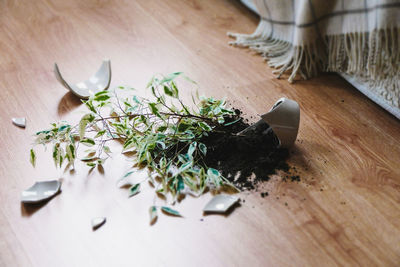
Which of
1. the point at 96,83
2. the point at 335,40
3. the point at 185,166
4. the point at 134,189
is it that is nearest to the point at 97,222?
the point at 134,189

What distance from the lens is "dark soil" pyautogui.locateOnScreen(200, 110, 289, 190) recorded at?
2.93 ft

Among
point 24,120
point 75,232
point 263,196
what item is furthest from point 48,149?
point 263,196

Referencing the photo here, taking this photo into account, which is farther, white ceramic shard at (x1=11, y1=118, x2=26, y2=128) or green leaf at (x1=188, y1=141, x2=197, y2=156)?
white ceramic shard at (x1=11, y1=118, x2=26, y2=128)

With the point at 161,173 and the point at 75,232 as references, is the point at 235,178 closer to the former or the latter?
the point at 161,173

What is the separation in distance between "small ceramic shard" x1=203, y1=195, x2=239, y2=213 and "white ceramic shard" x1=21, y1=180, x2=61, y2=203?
30cm

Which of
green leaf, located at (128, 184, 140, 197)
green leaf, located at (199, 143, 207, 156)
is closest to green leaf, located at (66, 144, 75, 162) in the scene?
green leaf, located at (128, 184, 140, 197)

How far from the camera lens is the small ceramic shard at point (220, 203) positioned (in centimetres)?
84

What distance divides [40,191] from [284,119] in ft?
1.67

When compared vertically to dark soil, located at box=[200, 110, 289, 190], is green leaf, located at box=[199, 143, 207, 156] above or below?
above

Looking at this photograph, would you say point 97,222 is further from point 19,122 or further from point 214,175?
point 19,122

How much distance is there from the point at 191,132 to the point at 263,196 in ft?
0.66

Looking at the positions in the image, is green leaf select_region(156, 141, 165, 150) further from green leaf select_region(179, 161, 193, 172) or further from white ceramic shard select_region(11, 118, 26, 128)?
white ceramic shard select_region(11, 118, 26, 128)

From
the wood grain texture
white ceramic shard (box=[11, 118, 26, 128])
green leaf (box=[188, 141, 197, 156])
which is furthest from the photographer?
white ceramic shard (box=[11, 118, 26, 128])

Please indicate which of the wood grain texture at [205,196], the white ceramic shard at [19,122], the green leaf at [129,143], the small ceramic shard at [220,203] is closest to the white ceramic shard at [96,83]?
the wood grain texture at [205,196]
